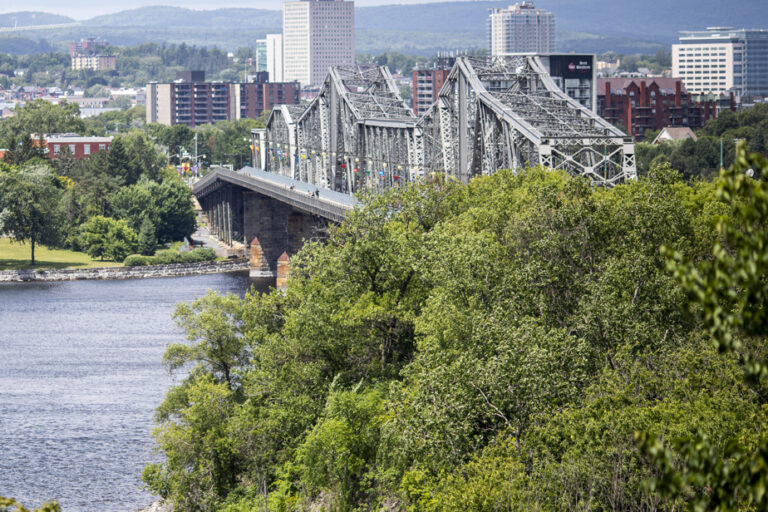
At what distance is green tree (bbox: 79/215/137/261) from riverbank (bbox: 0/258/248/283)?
19.8 ft

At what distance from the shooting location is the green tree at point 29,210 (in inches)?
4796

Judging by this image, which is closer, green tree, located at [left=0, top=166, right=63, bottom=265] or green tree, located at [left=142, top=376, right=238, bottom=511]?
green tree, located at [left=142, top=376, right=238, bottom=511]

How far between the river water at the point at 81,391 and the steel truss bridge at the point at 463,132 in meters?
19.2

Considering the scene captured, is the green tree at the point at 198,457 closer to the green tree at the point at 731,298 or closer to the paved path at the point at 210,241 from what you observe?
the green tree at the point at 731,298

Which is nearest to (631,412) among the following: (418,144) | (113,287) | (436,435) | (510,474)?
(510,474)

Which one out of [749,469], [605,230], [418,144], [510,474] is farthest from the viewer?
[418,144]

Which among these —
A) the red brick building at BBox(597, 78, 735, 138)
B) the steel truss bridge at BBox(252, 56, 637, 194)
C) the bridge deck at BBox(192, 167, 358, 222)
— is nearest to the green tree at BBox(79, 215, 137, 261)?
the bridge deck at BBox(192, 167, 358, 222)

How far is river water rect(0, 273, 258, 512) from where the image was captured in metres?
48.2

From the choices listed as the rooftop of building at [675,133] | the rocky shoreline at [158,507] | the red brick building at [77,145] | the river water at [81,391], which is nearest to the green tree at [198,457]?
the rocky shoreline at [158,507]

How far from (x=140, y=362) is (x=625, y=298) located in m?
43.0

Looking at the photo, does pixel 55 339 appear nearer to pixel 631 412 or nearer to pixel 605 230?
pixel 605 230

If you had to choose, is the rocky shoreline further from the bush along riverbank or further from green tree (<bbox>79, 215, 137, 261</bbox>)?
green tree (<bbox>79, 215, 137, 261</bbox>)

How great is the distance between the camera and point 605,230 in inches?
1547

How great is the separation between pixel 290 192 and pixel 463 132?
3193 centimetres
